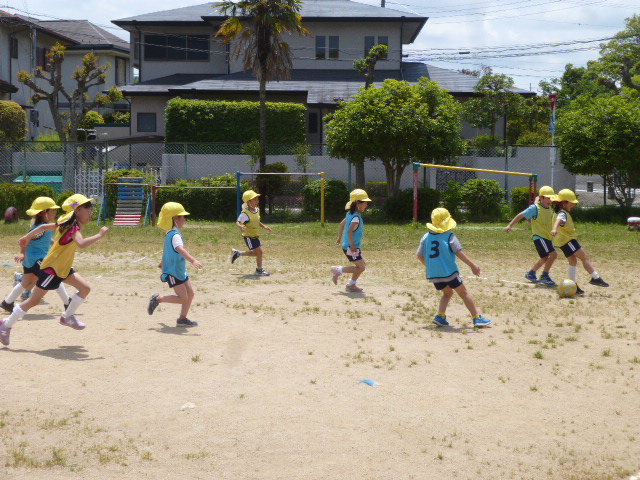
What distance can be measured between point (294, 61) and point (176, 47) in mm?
6610

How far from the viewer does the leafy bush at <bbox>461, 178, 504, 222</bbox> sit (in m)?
28.0

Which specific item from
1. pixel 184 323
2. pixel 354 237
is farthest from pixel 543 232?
pixel 184 323

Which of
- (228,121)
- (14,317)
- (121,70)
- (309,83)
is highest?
(121,70)

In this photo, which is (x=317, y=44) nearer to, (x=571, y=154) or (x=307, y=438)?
(x=571, y=154)

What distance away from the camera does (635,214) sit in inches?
1098

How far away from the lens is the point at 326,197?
28.7 meters

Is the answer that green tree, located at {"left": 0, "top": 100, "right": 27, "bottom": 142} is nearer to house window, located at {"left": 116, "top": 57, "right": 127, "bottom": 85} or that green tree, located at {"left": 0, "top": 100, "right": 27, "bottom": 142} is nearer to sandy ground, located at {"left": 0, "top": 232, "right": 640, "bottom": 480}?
house window, located at {"left": 116, "top": 57, "right": 127, "bottom": 85}

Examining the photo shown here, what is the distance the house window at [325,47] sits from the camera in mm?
43156

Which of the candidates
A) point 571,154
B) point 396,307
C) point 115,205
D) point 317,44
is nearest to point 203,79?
point 317,44

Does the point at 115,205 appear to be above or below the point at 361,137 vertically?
below

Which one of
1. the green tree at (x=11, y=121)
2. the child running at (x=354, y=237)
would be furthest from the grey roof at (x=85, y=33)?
the child running at (x=354, y=237)

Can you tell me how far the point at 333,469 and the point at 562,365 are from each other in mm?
3605

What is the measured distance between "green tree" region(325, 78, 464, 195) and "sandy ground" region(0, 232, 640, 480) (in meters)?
16.7

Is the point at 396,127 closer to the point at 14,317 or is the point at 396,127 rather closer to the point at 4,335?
the point at 14,317
